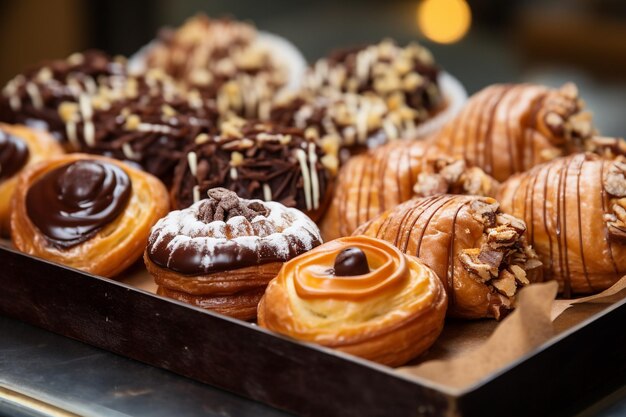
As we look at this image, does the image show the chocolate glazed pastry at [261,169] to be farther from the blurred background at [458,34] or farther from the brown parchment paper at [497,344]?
the blurred background at [458,34]

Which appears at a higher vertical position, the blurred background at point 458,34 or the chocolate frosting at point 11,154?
the chocolate frosting at point 11,154

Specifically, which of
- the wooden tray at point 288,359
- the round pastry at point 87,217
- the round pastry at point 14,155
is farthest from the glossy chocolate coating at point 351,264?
the round pastry at point 14,155

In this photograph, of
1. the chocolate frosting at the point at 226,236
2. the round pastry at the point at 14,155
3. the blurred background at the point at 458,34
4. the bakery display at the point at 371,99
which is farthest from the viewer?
the blurred background at the point at 458,34

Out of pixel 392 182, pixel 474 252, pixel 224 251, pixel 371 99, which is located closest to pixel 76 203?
pixel 224 251

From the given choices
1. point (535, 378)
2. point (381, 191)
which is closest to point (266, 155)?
point (381, 191)

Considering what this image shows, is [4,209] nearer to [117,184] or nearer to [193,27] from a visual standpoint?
[117,184]

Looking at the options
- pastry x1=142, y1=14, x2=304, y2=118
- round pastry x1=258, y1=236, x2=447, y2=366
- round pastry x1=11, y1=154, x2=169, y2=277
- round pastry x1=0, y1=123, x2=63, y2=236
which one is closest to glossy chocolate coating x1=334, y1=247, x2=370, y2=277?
round pastry x1=258, y1=236, x2=447, y2=366

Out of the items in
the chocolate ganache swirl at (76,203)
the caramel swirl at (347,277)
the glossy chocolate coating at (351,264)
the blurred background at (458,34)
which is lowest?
the blurred background at (458,34)
